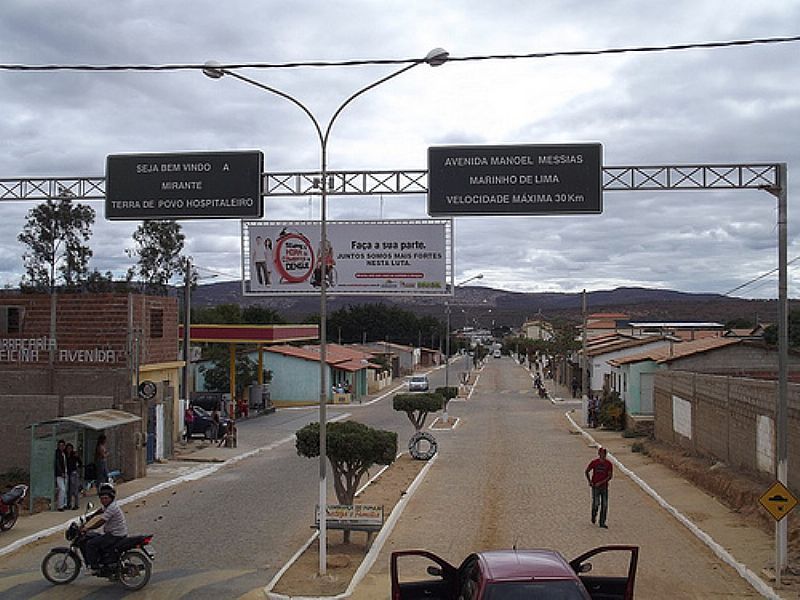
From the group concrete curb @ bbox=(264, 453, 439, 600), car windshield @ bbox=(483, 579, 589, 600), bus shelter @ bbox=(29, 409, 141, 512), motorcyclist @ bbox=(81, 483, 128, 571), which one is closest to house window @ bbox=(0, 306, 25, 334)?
bus shelter @ bbox=(29, 409, 141, 512)

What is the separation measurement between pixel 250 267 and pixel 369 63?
8.45 meters

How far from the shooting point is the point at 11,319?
82.3ft

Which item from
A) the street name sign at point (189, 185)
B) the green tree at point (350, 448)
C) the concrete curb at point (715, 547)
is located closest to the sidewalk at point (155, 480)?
the green tree at point (350, 448)

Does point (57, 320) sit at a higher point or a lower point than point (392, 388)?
higher

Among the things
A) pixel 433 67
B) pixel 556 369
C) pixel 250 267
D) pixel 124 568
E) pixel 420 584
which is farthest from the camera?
pixel 556 369

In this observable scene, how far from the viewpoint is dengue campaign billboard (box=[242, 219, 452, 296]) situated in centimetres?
2083

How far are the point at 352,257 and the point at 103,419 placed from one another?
6856mm

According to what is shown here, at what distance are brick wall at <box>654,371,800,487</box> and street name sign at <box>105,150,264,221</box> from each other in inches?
415

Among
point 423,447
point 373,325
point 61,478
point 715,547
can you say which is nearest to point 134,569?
point 61,478

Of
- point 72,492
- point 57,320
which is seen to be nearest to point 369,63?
point 72,492

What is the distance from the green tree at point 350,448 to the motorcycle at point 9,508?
200 inches

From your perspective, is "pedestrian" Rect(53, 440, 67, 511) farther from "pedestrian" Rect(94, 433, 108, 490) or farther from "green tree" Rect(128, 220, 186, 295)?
"green tree" Rect(128, 220, 186, 295)

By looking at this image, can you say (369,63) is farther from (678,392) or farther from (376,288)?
(678,392)

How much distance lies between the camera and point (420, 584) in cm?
999
